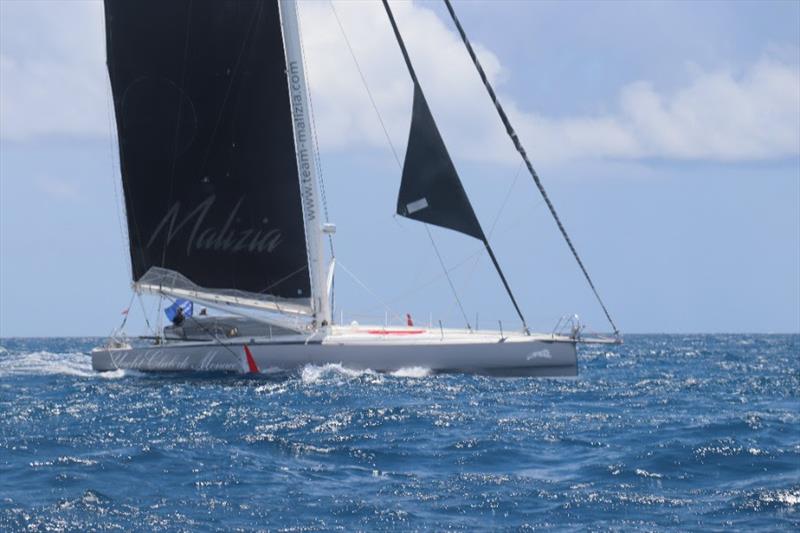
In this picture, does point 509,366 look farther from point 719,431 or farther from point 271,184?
point 719,431

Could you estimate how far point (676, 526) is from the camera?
1267 cm

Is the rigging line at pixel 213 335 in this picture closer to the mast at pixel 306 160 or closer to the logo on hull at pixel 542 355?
the mast at pixel 306 160

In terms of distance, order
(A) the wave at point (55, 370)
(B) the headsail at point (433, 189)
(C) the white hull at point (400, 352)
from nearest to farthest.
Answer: (C) the white hull at point (400, 352), (B) the headsail at point (433, 189), (A) the wave at point (55, 370)

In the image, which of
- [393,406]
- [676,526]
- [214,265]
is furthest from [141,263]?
[676,526]

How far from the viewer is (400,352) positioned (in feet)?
100

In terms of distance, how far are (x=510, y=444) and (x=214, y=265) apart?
57.2ft

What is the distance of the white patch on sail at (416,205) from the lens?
30.7m

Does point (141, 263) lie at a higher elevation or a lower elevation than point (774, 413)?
higher

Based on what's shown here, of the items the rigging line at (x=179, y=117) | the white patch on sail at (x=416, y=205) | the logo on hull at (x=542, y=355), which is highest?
the rigging line at (x=179, y=117)

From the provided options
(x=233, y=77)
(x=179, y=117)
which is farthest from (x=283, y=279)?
(x=233, y=77)

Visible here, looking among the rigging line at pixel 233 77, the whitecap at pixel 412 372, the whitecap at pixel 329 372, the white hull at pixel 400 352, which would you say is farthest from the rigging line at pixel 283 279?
the whitecap at pixel 412 372

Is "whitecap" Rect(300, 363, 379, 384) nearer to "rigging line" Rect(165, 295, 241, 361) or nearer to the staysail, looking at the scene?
"rigging line" Rect(165, 295, 241, 361)

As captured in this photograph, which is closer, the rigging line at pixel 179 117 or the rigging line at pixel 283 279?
the rigging line at pixel 179 117

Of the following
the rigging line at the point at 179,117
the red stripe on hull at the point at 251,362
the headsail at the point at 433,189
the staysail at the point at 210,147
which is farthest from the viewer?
the rigging line at the point at 179,117
